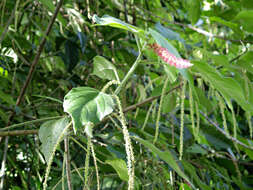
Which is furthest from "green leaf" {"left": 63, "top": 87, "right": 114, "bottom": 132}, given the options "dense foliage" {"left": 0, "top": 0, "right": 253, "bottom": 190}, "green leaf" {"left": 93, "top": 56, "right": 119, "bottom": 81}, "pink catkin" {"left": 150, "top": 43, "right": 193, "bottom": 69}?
"green leaf" {"left": 93, "top": 56, "right": 119, "bottom": 81}

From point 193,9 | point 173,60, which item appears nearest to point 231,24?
Answer: point 193,9

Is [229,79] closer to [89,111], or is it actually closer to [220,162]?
[89,111]

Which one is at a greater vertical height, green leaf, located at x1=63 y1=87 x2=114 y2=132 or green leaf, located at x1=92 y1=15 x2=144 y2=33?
green leaf, located at x1=92 y1=15 x2=144 y2=33

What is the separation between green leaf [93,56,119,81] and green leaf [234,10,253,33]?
0.38 m

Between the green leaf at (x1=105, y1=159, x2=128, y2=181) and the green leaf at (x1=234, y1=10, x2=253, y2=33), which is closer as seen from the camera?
the green leaf at (x1=105, y1=159, x2=128, y2=181)

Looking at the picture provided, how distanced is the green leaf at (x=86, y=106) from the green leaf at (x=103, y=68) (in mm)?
244

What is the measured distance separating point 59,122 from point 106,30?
2.16 ft

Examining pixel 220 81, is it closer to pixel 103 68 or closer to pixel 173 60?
pixel 173 60

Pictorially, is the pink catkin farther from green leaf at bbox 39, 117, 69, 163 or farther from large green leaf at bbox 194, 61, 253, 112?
green leaf at bbox 39, 117, 69, 163

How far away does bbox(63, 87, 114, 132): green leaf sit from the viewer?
45cm

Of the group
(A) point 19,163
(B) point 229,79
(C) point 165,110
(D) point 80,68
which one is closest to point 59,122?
(B) point 229,79

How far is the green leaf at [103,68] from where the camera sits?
0.76 m

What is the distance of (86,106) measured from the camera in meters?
0.48

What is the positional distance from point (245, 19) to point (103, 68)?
42 cm
